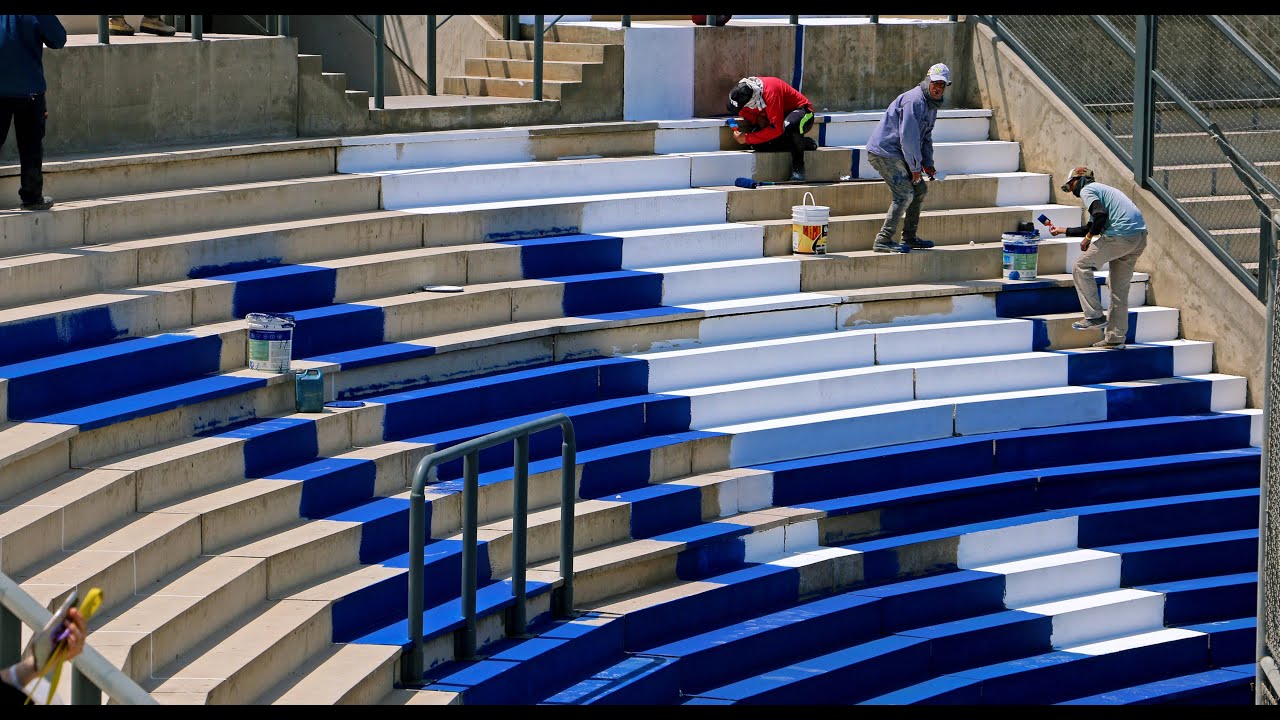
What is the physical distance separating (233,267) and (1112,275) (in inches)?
219

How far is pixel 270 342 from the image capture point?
7789 millimetres

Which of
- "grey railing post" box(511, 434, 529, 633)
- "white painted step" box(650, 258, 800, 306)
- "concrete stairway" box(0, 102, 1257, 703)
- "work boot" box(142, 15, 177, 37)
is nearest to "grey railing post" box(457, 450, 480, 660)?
"concrete stairway" box(0, 102, 1257, 703)

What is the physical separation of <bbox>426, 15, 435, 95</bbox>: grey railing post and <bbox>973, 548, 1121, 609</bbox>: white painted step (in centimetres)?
482

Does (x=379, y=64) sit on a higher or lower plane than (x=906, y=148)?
higher

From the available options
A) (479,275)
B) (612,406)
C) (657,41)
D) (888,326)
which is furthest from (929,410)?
(657,41)

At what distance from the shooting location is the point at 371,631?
22.1ft

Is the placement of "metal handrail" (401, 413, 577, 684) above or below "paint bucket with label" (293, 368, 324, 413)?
below

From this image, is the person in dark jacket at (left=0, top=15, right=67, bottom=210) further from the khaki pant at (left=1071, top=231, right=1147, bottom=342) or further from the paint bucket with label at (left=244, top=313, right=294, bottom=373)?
the khaki pant at (left=1071, top=231, right=1147, bottom=342)

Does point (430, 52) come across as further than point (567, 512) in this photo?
Yes

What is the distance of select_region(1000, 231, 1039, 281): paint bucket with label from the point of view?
1134 centimetres

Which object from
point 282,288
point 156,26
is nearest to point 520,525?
point 282,288

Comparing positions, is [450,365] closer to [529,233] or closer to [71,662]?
[529,233]

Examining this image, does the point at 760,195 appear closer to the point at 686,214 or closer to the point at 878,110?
the point at 686,214

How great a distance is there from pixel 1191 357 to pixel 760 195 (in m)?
2.99
